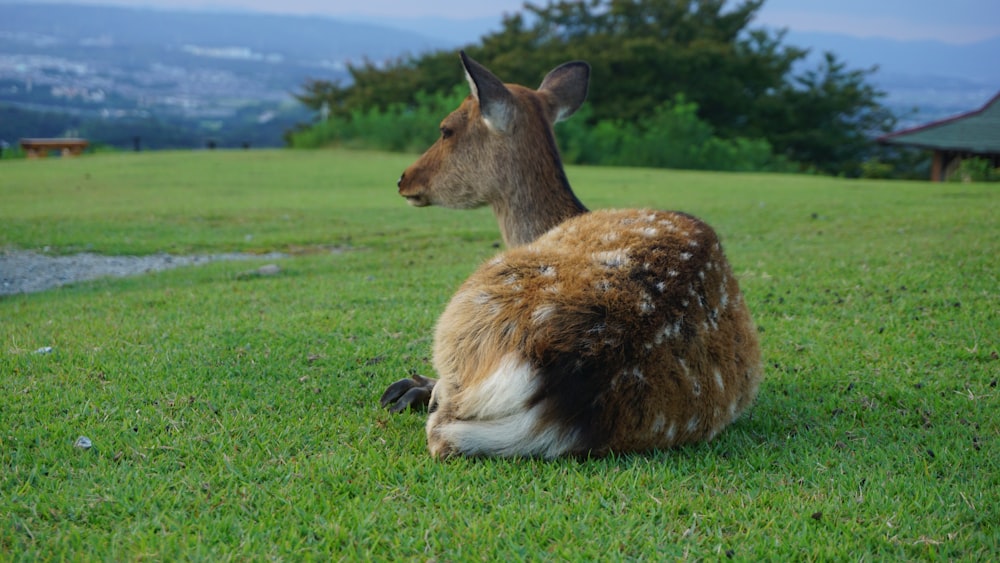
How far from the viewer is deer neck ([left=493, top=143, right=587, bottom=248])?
439cm

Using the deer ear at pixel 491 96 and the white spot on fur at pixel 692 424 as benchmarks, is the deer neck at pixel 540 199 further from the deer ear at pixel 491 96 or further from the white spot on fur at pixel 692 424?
the white spot on fur at pixel 692 424

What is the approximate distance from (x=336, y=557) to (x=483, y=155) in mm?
2723

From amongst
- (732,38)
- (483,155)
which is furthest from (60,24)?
(483,155)

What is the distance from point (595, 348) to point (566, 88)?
254 cm

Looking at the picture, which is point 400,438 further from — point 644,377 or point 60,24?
point 60,24

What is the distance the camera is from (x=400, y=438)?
10.3ft

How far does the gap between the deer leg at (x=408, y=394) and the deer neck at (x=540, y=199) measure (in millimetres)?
1103

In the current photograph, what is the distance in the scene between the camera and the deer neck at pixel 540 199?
4395mm

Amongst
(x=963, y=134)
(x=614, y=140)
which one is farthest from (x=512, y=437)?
(x=963, y=134)

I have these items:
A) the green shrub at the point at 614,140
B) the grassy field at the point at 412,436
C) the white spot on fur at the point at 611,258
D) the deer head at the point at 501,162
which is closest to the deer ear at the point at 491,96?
the deer head at the point at 501,162

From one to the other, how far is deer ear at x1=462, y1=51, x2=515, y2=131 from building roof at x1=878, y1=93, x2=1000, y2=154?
1006 inches

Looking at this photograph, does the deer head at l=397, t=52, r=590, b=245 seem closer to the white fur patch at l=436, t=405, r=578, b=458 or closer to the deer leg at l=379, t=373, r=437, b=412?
the deer leg at l=379, t=373, r=437, b=412

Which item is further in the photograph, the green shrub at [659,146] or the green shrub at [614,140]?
the green shrub at [614,140]

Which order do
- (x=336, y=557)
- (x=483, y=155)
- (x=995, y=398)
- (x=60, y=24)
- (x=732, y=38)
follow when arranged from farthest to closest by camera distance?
(x=60, y=24) < (x=732, y=38) < (x=483, y=155) < (x=995, y=398) < (x=336, y=557)
